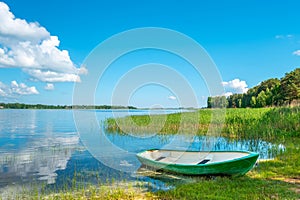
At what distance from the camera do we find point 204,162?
296 inches

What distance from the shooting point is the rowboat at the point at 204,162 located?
253 inches

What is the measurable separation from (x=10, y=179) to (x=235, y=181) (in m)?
6.55

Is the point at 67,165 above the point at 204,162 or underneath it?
underneath

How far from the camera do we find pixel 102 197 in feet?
18.7

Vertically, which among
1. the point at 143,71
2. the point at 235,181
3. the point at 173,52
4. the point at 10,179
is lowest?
the point at 10,179

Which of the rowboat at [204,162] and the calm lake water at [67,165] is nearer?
the rowboat at [204,162]

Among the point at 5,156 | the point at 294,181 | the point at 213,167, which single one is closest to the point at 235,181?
the point at 213,167

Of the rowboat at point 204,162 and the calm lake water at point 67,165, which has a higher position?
the rowboat at point 204,162

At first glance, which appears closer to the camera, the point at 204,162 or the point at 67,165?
the point at 204,162

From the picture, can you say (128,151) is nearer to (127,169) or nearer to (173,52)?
(127,169)

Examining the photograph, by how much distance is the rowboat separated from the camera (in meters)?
6.43

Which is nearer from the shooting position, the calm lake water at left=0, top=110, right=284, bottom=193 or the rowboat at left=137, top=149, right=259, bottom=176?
the rowboat at left=137, top=149, right=259, bottom=176

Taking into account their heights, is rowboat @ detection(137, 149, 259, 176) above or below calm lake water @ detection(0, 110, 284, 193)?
above

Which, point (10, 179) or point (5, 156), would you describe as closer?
point (10, 179)
